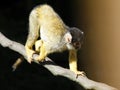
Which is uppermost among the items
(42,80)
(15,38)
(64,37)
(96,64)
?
(64,37)

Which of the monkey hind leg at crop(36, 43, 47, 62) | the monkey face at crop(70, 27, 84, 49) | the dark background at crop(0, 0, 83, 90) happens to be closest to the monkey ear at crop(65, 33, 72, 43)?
the monkey face at crop(70, 27, 84, 49)

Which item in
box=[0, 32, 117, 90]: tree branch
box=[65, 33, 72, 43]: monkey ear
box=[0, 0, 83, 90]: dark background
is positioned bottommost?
box=[0, 0, 83, 90]: dark background

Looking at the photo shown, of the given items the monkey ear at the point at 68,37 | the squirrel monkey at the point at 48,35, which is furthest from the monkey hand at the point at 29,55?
the monkey ear at the point at 68,37

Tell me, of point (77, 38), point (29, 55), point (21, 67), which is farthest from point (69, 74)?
point (21, 67)

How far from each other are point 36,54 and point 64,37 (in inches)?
8.4

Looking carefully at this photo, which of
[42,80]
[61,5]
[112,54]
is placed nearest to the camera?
[112,54]

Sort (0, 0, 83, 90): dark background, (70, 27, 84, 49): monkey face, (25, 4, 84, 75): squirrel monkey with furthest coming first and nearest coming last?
(0, 0, 83, 90): dark background
(25, 4, 84, 75): squirrel monkey
(70, 27, 84, 49): monkey face

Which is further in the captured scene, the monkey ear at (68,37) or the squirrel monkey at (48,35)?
the squirrel monkey at (48,35)

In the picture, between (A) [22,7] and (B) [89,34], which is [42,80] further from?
(B) [89,34]

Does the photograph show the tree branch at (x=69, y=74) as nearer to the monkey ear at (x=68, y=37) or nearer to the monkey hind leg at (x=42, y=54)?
the monkey hind leg at (x=42, y=54)

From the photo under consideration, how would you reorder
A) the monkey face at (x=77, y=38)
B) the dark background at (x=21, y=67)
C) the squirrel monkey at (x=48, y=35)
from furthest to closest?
the dark background at (x=21, y=67)
the squirrel monkey at (x=48, y=35)
the monkey face at (x=77, y=38)

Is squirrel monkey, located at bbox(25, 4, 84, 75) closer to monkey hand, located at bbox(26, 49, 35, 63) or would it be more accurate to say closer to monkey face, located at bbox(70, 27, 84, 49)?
monkey hand, located at bbox(26, 49, 35, 63)

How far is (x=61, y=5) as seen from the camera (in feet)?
14.2

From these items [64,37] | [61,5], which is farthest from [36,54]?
[61,5]
